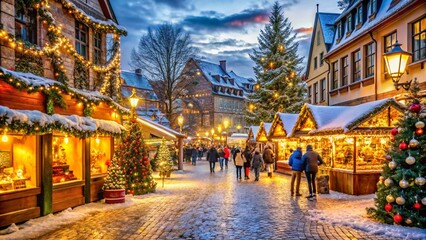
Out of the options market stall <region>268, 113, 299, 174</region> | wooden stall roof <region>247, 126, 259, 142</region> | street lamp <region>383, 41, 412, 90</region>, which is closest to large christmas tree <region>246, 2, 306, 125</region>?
wooden stall roof <region>247, 126, 259, 142</region>

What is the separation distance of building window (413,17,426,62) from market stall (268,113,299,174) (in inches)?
362

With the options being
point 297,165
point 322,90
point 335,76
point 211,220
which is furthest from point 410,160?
point 322,90

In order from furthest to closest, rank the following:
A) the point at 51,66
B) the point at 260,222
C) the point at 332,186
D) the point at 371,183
Answer: the point at 332,186, the point at 371,183, the point at 51,66, the point at 260,222

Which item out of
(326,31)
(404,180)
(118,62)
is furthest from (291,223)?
(326,31)

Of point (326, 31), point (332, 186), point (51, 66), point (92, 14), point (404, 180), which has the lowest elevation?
point (332, 186)

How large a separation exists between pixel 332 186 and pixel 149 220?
369 inches

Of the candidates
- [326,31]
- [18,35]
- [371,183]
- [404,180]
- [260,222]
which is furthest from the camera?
[326,31]

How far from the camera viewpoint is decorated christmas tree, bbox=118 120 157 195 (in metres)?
15.6

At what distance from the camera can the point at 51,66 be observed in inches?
493

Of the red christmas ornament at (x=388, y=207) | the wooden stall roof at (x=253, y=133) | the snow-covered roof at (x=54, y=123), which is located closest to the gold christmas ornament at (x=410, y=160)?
the red christmas ornament at (x=388, y=207)

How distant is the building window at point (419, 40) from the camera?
16031 millimetres

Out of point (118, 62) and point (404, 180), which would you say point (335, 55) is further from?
point (404, 180)

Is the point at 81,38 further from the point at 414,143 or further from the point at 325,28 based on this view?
the point at 325,28

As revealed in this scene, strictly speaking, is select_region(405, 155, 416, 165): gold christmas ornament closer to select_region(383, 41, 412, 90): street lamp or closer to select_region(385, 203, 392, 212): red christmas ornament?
select_region(385, 203, 392, 212): red christmas ornament
